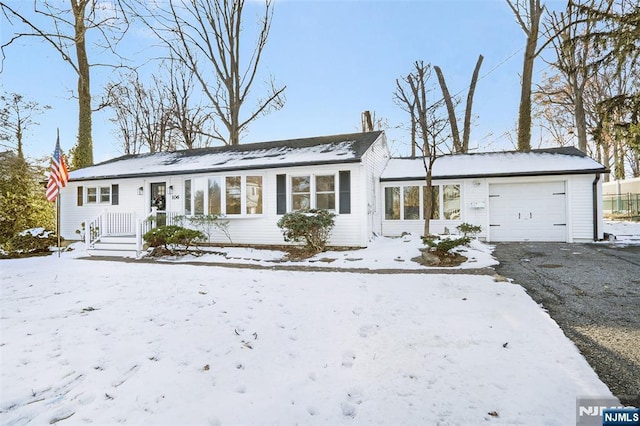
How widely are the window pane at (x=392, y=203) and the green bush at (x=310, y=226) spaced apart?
12.4ft

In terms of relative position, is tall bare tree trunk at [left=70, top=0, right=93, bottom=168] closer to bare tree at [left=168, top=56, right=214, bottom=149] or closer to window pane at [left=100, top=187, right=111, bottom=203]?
window pane at [left=100, top=187, right=111, bottom=203]

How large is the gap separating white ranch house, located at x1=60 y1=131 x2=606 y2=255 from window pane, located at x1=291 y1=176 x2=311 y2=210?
35 millimetres

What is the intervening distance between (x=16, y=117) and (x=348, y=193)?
60.2 ft

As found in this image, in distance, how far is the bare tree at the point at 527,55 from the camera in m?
16.5

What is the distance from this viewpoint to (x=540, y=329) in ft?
11.7

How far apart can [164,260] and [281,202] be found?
4.04 metres

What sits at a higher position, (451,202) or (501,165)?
(501,165)

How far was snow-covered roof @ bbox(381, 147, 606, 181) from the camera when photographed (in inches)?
436

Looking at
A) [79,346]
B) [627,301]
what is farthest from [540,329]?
[79,346]

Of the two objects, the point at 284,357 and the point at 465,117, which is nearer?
the point at 284,357

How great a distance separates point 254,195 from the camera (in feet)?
36.4

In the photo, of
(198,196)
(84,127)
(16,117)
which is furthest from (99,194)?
(16,117)

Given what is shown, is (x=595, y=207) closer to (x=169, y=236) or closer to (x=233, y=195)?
(x=233, y=195)

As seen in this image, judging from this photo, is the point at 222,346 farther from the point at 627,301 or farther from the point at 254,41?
the point at 254,41
